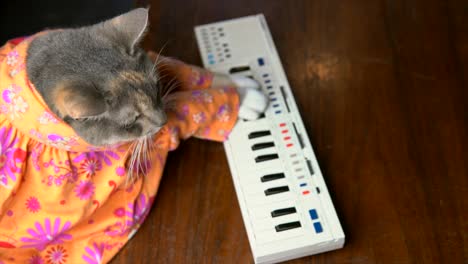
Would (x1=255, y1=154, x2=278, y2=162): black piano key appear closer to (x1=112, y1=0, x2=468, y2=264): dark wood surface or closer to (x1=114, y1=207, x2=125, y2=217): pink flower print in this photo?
(x1=112, y1=0, x2=468, y2=264): dark wood surface

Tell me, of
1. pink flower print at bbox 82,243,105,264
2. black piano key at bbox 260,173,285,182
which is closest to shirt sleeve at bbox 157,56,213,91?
black piano key at bbox 260,173,285,182

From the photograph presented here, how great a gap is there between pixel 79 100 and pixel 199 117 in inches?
11.0

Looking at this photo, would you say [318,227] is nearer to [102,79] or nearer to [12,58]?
[102,79]

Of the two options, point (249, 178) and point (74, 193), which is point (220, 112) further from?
point (74, 193)

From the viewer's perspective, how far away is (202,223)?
860 millimetres

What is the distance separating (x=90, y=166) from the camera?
828mm

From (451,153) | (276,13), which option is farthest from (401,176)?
(276,13)

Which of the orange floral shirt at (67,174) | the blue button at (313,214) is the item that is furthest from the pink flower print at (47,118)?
the blue button at (313,214)

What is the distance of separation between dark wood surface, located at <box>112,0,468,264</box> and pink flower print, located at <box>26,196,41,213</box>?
0.16 meters

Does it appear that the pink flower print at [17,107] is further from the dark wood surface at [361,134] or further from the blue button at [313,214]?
the blue button at [313,214]

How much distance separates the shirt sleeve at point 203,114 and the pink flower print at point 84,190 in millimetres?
157

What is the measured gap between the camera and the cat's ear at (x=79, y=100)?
65 cm

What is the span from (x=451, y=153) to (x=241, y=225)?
39 cm

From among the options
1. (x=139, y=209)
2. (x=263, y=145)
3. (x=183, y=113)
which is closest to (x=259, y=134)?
(x=263, y=145)
